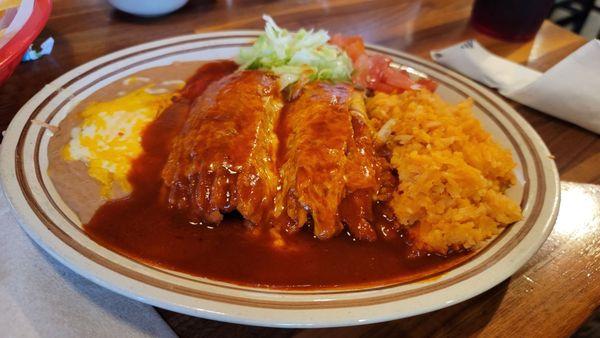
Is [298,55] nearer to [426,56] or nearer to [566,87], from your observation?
[426,56]

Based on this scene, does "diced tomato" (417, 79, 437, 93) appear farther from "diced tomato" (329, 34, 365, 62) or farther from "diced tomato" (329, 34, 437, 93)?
"diced tomato" (329, 34, 365, 62)

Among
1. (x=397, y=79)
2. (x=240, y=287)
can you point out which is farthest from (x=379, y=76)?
(x=240, y=287)

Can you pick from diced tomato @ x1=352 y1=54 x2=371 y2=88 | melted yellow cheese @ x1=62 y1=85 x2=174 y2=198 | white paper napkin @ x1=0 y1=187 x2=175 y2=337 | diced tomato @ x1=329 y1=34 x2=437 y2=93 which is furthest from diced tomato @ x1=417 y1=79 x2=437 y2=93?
white paper napkin @ x1=0 y1=187 x2=175 y2=337

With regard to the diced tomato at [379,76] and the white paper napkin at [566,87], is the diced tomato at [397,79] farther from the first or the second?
the white paper napkin at [566,87]

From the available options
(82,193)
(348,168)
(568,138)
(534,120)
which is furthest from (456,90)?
(82,193)

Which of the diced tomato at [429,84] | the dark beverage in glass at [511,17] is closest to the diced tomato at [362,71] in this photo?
the diced tomato at [429,84]

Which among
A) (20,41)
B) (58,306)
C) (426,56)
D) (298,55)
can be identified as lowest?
(58,306)

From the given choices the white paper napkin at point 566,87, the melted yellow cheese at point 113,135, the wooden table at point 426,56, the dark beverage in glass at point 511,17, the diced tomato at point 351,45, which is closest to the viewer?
the wooden table at point 426,56
